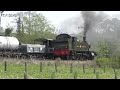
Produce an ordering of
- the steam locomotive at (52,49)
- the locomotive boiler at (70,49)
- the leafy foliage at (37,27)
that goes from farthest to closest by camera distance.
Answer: the leafy foliage at (37,27) < the locomotive boiler at (70,49) < the steam locomotive at (52,49)

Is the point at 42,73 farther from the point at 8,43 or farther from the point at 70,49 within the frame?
the point at 70,49

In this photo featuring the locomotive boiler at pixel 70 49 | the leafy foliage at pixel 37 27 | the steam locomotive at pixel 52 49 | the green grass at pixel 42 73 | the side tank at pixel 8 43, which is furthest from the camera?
the leafy foliage at pixel 37 27

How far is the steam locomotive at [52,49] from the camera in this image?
95.8 ft

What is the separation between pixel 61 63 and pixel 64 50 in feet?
23.9

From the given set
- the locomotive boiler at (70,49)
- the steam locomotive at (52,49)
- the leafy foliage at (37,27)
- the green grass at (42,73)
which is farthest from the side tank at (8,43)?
the leafy foliage at (37,27)

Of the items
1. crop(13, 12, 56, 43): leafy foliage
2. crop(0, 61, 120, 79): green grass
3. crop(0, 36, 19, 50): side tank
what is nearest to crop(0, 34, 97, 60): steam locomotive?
crop(0, 36, 19, 50): side tank

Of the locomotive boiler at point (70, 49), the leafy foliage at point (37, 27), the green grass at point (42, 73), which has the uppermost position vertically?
the leafy foliage at point (37, 27)

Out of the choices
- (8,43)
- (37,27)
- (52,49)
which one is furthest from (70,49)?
(37,27)

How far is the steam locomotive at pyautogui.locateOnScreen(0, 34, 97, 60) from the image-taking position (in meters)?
29.2

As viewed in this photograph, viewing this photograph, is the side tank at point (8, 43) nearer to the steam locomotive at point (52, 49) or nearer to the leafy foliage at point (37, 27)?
the steam locomotive at point (52, 49)

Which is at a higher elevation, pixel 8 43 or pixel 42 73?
pixel 8 43

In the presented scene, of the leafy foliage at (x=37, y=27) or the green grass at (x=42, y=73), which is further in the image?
the leafy foliage at (x=37, y=27)

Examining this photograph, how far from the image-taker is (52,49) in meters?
33.1
